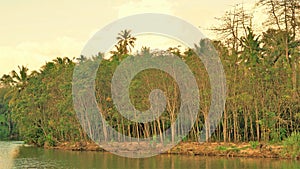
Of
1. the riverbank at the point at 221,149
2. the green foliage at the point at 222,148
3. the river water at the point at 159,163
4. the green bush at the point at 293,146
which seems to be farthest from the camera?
the green foliage at the point at 222,148

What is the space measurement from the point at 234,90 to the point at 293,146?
6976 mm

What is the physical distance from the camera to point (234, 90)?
33188 millimetres

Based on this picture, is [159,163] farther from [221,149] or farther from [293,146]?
[293,146]

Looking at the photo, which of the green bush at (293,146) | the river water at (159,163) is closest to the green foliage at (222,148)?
the river water at (159,163)

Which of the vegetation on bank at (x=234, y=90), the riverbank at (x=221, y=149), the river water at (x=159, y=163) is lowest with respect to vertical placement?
the river water at (x=159, y=163)

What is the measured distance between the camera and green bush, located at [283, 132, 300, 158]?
27.2 m

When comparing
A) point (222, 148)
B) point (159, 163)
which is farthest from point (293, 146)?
point (159, 163)

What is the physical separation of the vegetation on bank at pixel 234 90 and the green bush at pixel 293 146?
0.06m

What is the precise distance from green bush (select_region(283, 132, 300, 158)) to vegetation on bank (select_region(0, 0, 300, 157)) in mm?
55

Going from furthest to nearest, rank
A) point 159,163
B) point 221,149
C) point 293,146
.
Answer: point 221,149 < point 159,163 < point 293,146

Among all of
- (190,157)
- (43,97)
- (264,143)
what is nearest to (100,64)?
(43,97)

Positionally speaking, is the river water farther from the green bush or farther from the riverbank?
the riverbank

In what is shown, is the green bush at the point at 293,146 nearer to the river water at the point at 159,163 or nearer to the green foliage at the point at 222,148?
the river water at the point at 159,163

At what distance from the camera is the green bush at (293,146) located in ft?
89.4
